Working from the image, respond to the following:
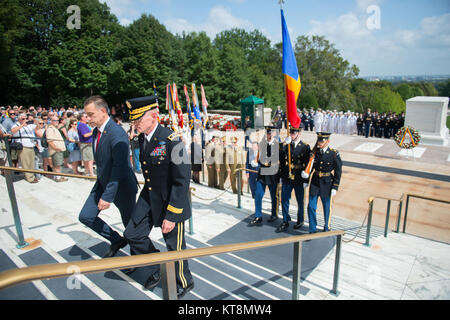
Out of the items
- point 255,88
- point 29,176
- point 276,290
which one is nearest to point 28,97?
point 255,88

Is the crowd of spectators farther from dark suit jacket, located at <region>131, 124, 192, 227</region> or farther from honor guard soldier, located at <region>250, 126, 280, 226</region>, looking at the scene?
dark suit jacket, located at <region>131, 124, 192, 227</region>

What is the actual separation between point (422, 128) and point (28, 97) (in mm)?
37270

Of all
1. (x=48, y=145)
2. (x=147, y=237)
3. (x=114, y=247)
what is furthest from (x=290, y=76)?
(x=48, y=145)

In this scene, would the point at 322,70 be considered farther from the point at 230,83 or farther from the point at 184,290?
the point at 184,290

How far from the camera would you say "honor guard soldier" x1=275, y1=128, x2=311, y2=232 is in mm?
6039

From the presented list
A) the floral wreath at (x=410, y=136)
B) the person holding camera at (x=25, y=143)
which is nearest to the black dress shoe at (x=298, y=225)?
the person holding camera at (x=25, y=143)

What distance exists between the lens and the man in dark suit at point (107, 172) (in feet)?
11.8

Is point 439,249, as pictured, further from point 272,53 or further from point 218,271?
point 272,53

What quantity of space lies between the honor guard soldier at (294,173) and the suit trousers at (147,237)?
9.68 feet

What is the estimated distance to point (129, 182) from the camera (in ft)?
12.4

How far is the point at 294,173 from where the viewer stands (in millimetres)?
6043

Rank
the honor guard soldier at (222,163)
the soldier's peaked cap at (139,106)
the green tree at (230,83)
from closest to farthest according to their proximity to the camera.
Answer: the soldier's peaked cap at (139,106) < the honor guard soldier at (222,163) < the green tree at (230,83)

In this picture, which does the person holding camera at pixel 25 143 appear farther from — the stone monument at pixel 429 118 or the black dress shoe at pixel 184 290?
the stone monument at pixel 429 118

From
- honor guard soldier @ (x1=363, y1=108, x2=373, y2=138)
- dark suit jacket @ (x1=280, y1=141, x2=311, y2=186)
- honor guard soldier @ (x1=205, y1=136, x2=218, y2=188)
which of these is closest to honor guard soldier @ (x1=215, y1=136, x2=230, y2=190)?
honor guard soldier @ (x1=205, y1=136, x2=218, y2=188)
